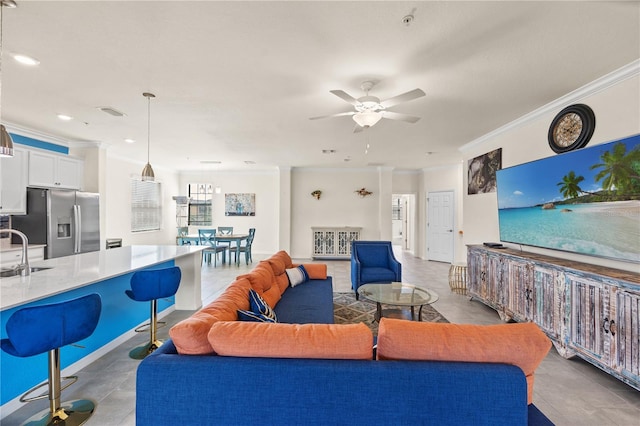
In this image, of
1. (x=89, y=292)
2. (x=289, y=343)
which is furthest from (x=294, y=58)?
(x=89, y=292)

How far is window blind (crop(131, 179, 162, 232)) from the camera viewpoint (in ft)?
23.5

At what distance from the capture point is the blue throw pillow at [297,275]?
3.68 metres

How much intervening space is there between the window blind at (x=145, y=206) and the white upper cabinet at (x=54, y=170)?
6.61 feet

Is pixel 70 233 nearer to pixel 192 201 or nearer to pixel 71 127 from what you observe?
pixel 71 127

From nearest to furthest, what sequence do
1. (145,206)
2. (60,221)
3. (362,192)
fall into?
(60,221) → (145,206) → (362,192)

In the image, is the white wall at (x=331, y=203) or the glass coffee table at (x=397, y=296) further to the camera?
the white wall at (x=331, y=203)

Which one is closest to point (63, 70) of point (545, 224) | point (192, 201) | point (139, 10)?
point (139, 10)

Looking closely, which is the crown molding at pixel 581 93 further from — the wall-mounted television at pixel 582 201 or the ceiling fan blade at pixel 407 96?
the ceiling fan blade at pixel 407 96

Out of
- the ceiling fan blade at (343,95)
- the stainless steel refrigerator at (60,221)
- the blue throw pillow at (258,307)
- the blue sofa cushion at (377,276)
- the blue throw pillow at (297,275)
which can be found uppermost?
the ceiling fan blade at (343,95)

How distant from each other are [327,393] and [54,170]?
18.9 feet

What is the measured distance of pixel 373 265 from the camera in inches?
188

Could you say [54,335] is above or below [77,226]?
below

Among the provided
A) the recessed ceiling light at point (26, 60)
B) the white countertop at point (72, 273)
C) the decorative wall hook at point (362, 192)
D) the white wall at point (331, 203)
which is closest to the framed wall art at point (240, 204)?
the white wall at point (331, 203)

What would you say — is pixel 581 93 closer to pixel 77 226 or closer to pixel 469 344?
pixel 469 344
